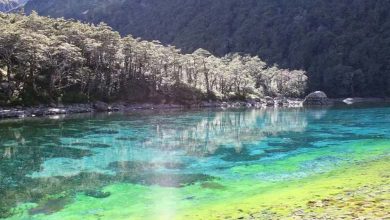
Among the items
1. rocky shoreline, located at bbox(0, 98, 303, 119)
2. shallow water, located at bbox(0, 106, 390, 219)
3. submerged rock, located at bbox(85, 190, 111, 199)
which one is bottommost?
submerged rock, located at bbox(85, 190, 111, 199)

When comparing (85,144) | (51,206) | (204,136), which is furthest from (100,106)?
(51,206)

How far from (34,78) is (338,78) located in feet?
394

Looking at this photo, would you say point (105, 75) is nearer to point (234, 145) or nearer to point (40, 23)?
point (40, 23)

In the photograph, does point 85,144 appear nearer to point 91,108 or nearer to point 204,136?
point 204,136

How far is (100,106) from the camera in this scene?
3019 inches

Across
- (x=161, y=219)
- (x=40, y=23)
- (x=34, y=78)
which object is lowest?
(x=161, y=219)

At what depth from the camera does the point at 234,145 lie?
34531 millimetres

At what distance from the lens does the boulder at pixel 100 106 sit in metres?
75.8

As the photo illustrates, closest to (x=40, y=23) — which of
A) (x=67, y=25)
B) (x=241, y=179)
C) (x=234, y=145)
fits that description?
(x=67, y=25)

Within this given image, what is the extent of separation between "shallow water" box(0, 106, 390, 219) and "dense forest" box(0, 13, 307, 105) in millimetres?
24155

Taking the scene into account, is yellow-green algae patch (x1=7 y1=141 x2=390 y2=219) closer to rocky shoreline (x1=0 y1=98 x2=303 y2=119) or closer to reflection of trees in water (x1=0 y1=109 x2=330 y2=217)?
reflection of trees in water (x1=0 y1=109 x2=330 y2=217)

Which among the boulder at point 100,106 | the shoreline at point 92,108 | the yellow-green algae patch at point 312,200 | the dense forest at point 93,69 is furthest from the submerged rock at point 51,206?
the boulder at point 100,106

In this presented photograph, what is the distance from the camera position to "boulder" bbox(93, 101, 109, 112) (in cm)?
7583

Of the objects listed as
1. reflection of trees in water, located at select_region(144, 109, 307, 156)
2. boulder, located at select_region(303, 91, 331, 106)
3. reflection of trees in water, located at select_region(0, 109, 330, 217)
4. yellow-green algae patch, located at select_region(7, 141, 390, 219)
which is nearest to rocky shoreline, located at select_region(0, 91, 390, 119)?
boulder, located at select_region(303, 91, 331, 106)
